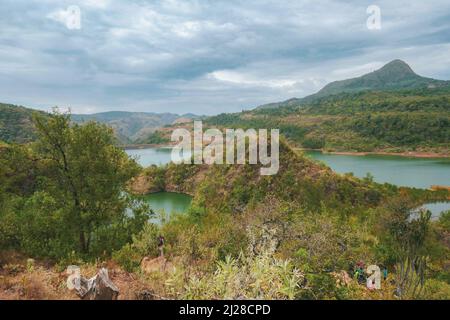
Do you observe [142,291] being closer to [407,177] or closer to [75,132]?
[75,132]

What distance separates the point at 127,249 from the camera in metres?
14.5

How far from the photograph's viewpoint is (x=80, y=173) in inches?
591

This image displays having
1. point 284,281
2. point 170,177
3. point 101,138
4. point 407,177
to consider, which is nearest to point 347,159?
point 407,177

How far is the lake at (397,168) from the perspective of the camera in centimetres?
6875

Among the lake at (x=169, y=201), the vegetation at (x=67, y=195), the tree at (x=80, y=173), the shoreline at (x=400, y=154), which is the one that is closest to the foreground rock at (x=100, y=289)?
the vegetation at (x=67, y=195)

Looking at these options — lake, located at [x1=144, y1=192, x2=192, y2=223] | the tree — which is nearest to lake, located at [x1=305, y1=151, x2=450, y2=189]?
lake, located at [x1=144, y1=192, x2=192, y2=223]

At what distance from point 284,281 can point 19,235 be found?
42.5 ft

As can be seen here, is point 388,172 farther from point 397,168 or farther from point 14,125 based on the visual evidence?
point 14,125

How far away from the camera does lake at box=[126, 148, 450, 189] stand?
2709 inches

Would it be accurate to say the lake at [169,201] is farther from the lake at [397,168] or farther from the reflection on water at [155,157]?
the lake at [397,168]

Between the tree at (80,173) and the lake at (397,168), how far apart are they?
5661cm

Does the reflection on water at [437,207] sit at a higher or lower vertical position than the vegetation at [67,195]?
lower

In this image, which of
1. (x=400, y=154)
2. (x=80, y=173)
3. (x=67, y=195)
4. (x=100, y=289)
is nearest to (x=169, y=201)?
(x=67, y=195)
